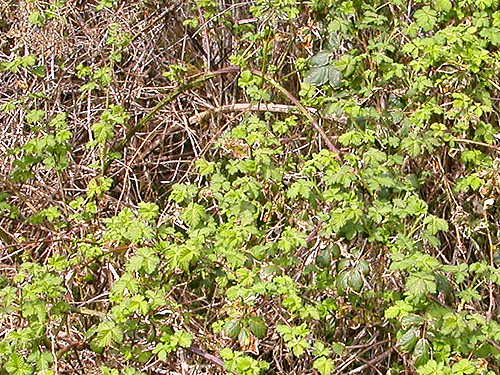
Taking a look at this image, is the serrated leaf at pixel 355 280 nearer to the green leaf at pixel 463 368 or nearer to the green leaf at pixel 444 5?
the green leaf at pixel 463 368

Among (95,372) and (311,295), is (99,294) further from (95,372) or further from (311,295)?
(311,295)

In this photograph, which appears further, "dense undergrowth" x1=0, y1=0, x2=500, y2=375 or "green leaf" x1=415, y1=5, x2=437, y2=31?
"green leaf" x1=415, y1=5, x2=437, y2=31

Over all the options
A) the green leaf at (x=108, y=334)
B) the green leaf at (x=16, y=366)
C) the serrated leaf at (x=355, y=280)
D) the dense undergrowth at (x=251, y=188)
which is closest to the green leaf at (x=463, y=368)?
the dense undergrowth at (x=251, y=188)

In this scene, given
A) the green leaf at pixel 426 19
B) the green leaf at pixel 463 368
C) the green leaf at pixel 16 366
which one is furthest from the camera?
the green leaf at pixel 426 19

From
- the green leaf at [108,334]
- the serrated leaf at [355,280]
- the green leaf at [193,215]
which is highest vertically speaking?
the green leaf at [193,215]

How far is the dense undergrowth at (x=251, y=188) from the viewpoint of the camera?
9.82 feet

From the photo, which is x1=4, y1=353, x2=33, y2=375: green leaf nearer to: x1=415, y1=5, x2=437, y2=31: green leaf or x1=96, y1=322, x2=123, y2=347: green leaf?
x1=96, y1=322, x2=123, y2=347: green leaf

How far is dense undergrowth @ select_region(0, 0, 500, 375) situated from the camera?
2994 mm

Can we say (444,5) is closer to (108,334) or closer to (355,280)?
(355,280)

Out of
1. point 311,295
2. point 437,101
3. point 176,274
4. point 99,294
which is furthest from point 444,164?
→ point 99,294

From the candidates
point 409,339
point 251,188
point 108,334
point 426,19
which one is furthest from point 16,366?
point 426,19

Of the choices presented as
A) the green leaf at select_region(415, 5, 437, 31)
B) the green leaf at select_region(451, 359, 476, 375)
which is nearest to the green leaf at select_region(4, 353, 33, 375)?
the green leaf at select_region(451, 359, 476, 375)

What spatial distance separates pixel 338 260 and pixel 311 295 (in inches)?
6.6

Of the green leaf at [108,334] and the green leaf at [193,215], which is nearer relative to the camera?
the green leaf at [108,334]
